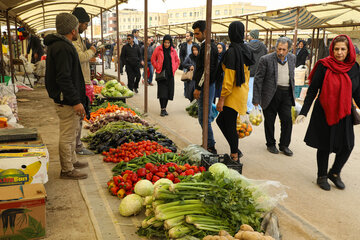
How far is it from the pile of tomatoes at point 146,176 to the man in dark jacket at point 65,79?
0.78 meters

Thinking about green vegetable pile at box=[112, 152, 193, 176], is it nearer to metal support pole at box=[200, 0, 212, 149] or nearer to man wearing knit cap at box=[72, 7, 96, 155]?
metal support pole at box=[200, 0, 212, 149]

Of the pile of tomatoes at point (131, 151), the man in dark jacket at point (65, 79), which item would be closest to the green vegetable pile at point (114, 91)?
the pile of tomatoes at point (131, 151)

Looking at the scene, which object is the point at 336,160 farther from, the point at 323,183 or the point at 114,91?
the point at 114,91

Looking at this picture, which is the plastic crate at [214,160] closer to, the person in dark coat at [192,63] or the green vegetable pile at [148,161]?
the green vegetable pile at [148,161]

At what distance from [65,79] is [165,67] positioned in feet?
16.7

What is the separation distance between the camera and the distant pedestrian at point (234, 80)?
4.59m

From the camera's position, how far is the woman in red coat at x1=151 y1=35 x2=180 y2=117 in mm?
8547

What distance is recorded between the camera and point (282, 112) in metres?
5.75

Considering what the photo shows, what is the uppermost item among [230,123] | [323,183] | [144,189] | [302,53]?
[302,53]

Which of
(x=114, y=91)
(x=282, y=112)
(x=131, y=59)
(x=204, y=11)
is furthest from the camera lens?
(x=204, y=11)

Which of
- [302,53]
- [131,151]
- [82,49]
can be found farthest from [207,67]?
[302,53]

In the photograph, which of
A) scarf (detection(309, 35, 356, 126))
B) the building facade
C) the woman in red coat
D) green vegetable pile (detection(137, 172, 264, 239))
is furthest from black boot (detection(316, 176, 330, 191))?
the building facade

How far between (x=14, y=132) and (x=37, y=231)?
1.65 meters

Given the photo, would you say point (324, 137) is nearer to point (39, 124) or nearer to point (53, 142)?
point (53, 142)
